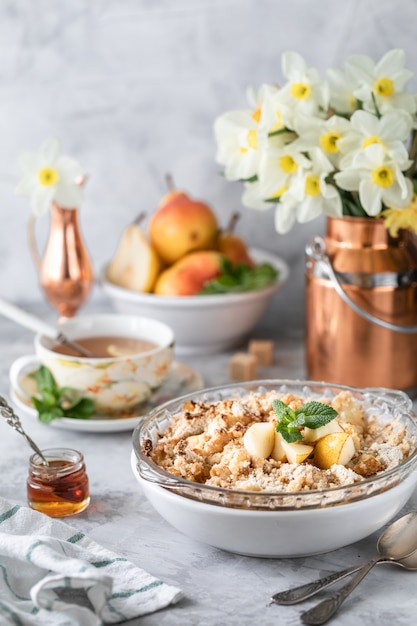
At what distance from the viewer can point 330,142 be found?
143cm

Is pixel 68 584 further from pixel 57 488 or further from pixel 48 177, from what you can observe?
pixel 48 177

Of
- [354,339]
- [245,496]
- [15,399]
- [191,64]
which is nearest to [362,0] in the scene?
[191,64]

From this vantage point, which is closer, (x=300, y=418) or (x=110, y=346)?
(x=300, y=418)

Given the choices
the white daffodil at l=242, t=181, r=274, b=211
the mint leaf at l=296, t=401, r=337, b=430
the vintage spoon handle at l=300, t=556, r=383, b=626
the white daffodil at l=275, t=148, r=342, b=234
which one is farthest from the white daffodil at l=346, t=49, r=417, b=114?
the vintage spoon handle at l=300, t=556, r=383, b=626

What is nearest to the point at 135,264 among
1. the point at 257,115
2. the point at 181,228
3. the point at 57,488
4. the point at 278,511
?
the point at 181,228

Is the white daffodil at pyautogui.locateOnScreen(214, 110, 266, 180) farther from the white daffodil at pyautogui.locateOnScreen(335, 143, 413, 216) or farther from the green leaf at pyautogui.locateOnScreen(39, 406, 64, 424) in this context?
the green leaf at pyautogui.locateOnScreen(39, 406, 64, 424)

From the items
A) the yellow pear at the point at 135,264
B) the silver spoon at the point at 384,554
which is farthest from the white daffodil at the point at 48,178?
the silver spoon at the point at 384,554

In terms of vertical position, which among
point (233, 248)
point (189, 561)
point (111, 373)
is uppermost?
point (233, 248)

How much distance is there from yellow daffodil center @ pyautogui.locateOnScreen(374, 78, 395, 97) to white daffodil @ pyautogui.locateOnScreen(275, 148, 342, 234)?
0.44 ft

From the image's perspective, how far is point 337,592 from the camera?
101 cm

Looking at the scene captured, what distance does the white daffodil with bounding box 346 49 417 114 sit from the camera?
1.44 m

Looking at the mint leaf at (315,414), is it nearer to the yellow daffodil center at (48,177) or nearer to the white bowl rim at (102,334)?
the white bowl rim at (102,334)

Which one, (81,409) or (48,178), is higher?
(48,178)

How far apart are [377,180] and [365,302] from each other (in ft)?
0.76
